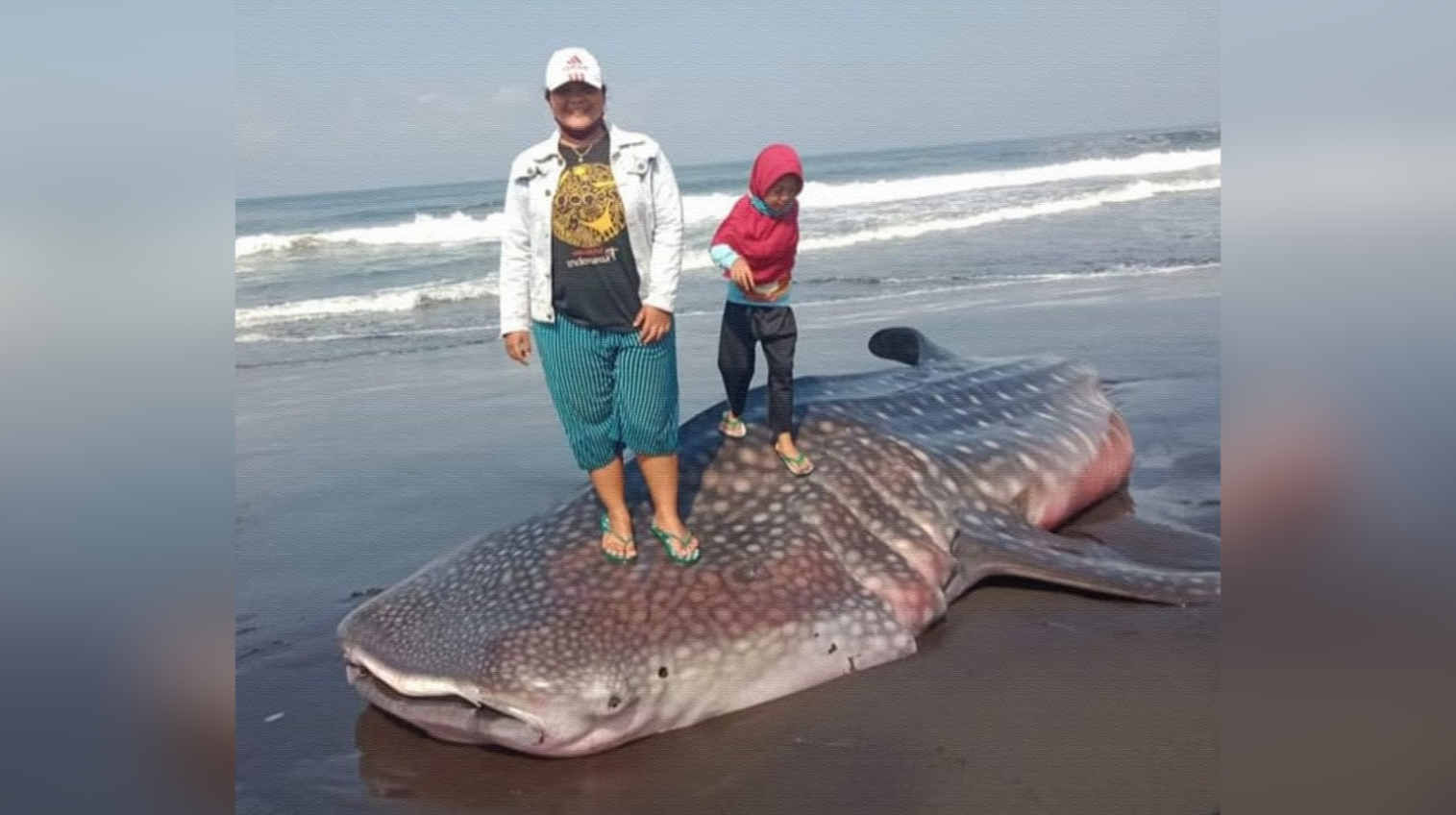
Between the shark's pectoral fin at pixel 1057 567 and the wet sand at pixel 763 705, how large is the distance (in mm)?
96

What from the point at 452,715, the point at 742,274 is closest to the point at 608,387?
the point at 742,274

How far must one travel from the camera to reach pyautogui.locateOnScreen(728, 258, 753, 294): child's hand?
194 inches

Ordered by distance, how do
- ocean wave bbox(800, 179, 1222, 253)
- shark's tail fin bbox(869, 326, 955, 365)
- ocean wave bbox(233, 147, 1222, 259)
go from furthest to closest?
1. ocean wave bbox(233, 147, 1222, 259)
2. ocean wave bbox(800, 179, 1222, 253)
3. shark's tail fin bbox(869, 326, 955, 365)

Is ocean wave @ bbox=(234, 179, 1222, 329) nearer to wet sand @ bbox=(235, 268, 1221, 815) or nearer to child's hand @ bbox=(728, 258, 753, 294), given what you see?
wet sand @ bbox=(235, 268, 1221, 815)

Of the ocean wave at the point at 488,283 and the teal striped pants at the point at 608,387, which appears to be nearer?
the teal striped pants at the point at 608,387

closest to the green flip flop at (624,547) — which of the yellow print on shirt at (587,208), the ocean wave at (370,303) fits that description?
the yellow print on shirt at (587,208)

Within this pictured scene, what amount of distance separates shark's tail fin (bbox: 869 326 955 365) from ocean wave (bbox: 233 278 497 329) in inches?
284

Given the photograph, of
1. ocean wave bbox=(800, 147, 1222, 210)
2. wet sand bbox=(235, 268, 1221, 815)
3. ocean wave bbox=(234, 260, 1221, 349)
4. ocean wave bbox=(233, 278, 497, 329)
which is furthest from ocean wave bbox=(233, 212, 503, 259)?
wet sand bbox=(235, 268, 1221, 815)

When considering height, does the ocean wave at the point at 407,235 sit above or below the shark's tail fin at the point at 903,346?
above

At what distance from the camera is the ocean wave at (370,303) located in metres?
13.1

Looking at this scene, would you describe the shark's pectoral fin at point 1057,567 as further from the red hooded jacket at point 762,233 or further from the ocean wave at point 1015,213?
the ocean wave at point 1015,213

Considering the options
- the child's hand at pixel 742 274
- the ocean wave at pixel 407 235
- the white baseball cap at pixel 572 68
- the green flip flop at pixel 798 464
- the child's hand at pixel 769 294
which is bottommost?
the green flip flop at pixel 798 464

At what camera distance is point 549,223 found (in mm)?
4238

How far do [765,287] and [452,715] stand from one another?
7.12 ft
